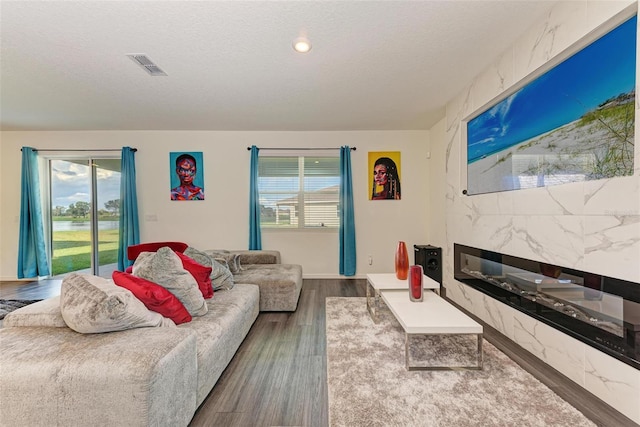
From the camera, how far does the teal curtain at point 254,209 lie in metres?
4.70

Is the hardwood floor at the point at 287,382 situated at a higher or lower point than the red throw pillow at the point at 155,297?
lower

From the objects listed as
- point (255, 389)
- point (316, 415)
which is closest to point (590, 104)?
point (316, 415)

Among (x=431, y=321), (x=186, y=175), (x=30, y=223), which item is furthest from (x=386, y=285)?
(x=30, y=223)

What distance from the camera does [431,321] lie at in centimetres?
194

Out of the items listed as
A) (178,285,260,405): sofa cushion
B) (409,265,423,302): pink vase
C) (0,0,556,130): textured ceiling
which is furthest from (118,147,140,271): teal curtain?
(409,265,423,302): pink vase

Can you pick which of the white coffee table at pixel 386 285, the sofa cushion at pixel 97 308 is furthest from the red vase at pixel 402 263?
the sofa cushion at pixel 97 308

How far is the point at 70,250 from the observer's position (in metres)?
4.95

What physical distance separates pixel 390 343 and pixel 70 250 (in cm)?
592

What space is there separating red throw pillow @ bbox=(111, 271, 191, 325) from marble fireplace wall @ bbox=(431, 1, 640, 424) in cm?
272

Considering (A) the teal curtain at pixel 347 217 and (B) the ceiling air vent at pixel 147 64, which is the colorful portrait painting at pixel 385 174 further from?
(B) the ceiling air vent at pixel 147 64

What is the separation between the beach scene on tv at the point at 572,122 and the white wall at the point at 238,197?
2096 millimetres

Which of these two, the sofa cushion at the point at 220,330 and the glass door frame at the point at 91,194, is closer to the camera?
the sofa cushion at the point at 220,330

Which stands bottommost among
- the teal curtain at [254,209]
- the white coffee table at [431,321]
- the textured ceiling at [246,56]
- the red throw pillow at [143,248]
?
the white coffee table at [431,321]

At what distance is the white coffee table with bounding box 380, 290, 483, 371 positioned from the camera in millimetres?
1846
